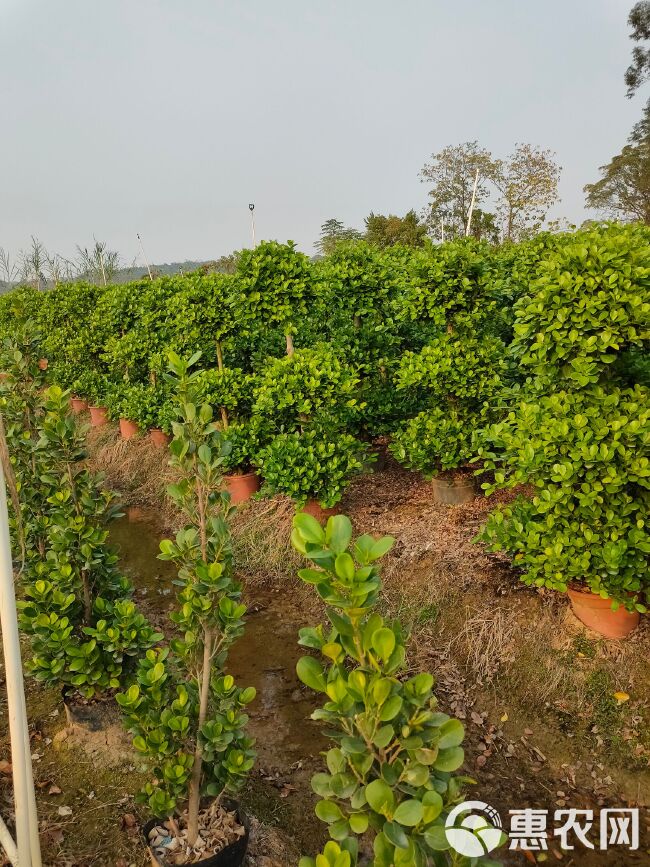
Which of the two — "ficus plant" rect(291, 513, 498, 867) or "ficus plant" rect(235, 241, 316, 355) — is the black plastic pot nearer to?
"ficus plant" rect(291, 513, 498, 867)

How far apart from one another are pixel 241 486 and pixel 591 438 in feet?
12.1

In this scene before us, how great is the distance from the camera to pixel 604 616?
3514 mm

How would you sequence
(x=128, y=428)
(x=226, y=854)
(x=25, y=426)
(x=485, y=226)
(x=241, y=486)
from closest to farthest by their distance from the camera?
(x=226, y=854), (x=25, y=426), (x=241, y=486), (x=128, y=428), (x=485, y=226)

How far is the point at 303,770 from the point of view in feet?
10.3

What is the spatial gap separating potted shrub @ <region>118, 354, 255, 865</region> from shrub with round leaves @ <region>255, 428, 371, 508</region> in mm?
2683

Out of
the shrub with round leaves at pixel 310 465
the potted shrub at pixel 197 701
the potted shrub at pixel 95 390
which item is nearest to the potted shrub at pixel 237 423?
the shrub with round leaves at pixel 310 465

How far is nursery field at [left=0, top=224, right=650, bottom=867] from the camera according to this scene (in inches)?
54.6

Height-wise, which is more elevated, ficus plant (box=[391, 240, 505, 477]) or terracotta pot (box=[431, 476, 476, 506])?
ficus plant (box=[391, 240, 505, 477])

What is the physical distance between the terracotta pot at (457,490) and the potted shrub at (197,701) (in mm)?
3461

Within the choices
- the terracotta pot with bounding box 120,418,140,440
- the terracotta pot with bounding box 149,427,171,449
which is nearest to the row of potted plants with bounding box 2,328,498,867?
the terracotta pot with bounding box 149,427,171,449

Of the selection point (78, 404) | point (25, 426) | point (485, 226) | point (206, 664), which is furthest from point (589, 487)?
point (485, 226)

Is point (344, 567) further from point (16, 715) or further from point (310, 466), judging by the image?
point (310, 466)

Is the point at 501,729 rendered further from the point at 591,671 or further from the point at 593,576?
the point at 593,576

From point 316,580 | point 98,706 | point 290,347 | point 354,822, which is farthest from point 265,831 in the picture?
point 290,347
